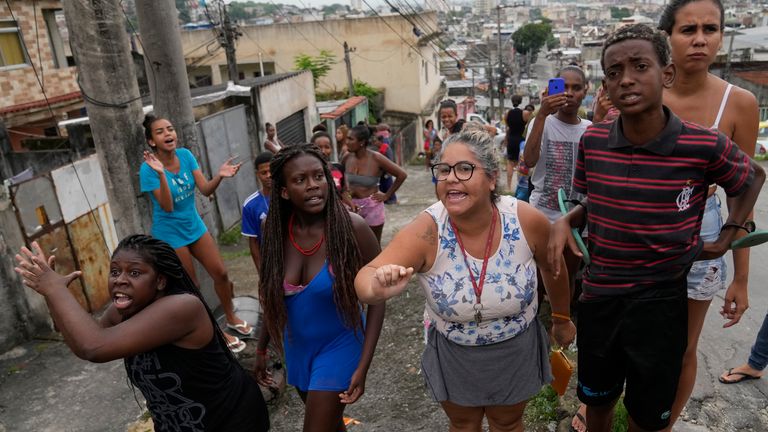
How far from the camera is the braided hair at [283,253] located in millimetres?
2670

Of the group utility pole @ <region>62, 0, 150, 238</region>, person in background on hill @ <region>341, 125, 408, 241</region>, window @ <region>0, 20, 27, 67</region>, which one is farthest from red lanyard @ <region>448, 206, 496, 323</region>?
window @ <region>0, 20, 27, 67</region>

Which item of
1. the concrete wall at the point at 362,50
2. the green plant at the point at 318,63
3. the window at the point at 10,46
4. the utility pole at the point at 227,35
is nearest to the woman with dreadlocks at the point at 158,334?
the utility pole at the point at 227,35

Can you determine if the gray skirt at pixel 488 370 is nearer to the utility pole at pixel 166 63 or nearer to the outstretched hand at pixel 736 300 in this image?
the outstretched hand at pixel 736 300

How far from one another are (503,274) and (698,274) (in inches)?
39.1

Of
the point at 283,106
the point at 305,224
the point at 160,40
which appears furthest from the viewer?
the point at 283,106

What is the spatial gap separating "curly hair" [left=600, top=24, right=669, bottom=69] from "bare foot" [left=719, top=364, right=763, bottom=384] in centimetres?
221

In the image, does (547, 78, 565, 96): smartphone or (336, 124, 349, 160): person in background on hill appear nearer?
(547, 78, 565, 96): smartphone

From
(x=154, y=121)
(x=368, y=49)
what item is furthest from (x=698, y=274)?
(x=368, y=49)

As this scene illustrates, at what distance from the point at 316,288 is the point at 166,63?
2.85 metres

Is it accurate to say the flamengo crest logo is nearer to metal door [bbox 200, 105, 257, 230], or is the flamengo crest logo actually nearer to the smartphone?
the smartphone

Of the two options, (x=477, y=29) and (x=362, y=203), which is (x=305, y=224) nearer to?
(x=362, y=203)

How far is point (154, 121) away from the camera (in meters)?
4.17

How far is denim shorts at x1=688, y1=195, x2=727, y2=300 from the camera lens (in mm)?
2504

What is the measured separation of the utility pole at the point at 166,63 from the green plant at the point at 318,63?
19257 millimetres
